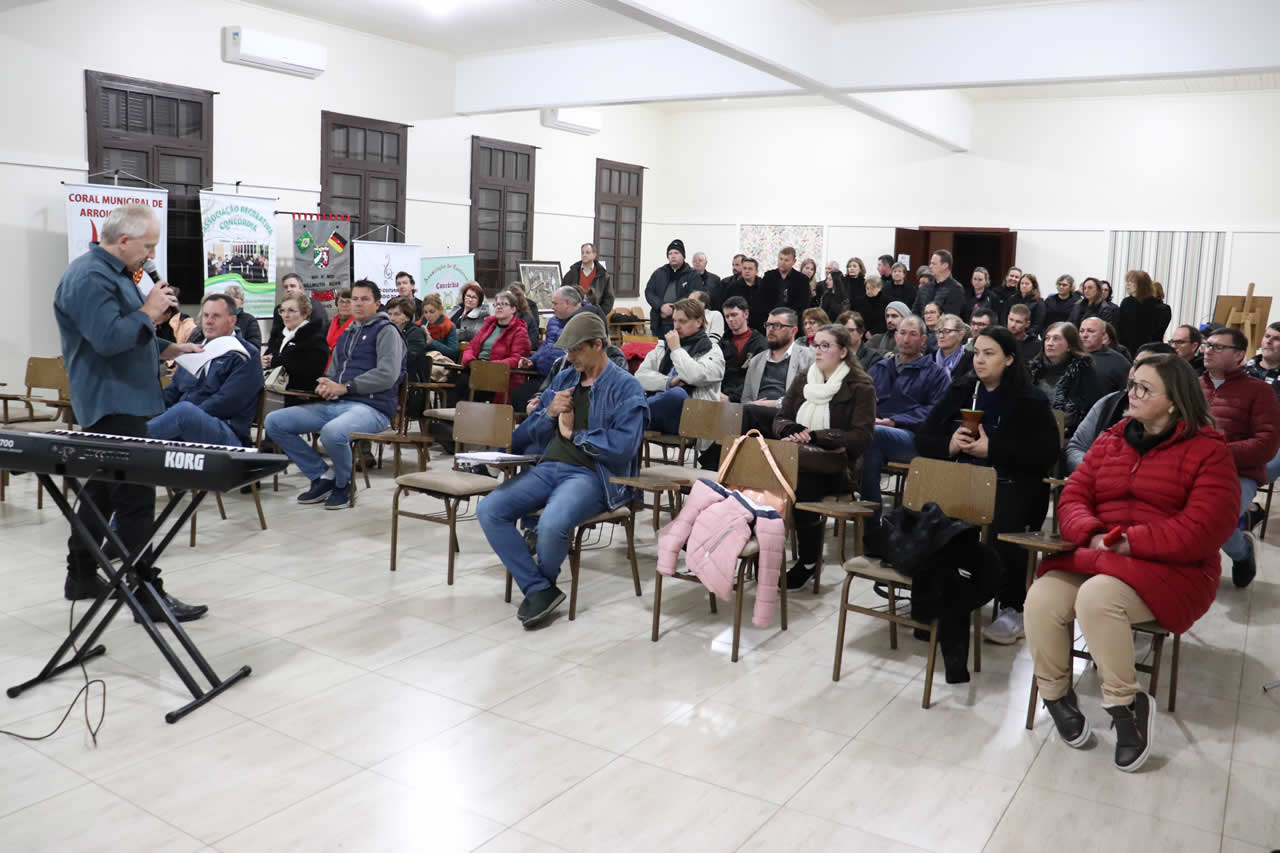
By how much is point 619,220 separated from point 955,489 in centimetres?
1106

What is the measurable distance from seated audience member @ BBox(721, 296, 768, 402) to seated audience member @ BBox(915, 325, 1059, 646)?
92.0 inches

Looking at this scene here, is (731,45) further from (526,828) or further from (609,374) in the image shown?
(526,828)

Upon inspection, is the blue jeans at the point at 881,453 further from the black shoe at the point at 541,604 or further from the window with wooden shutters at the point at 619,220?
the window with wooden shutters at the point at 619,220

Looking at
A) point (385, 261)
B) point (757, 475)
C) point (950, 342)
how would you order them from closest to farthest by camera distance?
1. point (757, 475)
2. point (950, 342)
3. point (385, 261)

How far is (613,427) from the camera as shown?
4137mm

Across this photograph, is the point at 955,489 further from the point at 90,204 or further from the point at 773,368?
the point at 90,204

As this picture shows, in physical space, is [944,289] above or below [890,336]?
above

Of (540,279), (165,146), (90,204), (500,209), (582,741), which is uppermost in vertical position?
(165,146)

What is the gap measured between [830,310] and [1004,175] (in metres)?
3.12

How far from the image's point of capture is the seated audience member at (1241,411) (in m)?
4.32

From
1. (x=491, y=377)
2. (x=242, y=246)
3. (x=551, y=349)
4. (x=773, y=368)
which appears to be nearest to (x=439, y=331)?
(x=551, y=349)

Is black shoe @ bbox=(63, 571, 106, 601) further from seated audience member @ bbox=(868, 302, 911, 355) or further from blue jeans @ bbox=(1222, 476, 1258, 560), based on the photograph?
seated audience member @ bbox=(868, 302, 911, 355)

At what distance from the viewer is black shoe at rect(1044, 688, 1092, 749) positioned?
3.01 m

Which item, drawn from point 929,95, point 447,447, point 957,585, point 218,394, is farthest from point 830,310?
point 957,585
